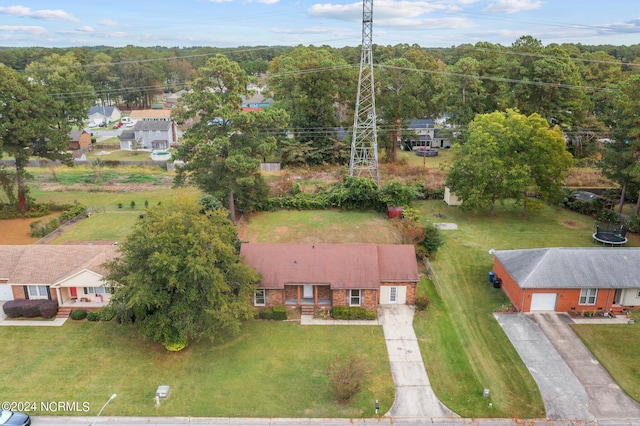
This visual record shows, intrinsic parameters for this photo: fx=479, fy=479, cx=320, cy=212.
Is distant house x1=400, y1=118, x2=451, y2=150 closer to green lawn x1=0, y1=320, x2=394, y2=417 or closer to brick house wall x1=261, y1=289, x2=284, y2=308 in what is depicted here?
brick house wall x1=261, y1=289, x2=284, y2=308

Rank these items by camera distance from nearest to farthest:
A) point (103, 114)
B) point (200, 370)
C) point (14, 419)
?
point (14, 419), point (200, 370), point (103, 114)

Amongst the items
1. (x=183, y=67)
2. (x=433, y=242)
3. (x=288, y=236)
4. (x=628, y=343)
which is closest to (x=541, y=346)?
(x=628, y=343)

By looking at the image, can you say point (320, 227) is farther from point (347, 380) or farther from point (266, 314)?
Answer: point (347, 380)

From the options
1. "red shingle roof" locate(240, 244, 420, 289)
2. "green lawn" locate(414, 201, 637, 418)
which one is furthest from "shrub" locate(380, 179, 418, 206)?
"red shingle roof" locate(240, 244, 420, 289)

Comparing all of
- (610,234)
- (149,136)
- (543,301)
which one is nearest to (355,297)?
(543,301)

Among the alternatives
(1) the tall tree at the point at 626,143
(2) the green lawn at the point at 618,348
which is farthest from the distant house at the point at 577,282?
(1) the tall tree at the point at 626,143
